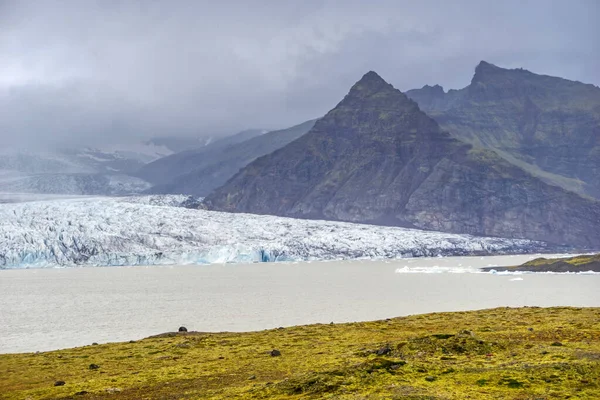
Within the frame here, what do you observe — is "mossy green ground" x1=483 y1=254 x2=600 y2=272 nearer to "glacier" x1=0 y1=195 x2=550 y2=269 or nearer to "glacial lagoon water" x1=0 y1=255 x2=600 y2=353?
"glacial lagoon water" x1=0 y1=255 x2=600 y2=353

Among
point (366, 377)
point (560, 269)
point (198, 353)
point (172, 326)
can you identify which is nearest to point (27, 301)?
point (172, 326)

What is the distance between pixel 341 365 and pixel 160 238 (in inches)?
4783

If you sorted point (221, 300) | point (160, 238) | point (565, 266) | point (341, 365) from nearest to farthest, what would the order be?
point (341, 365), point (221, 300), point (565, 266), point (160, 238)

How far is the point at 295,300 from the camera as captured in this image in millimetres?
71188

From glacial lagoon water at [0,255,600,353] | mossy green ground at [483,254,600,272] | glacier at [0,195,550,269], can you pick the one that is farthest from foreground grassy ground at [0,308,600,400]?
glacier at [0,195,550,269]

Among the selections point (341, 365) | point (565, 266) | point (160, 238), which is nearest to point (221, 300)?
point (341, 365)

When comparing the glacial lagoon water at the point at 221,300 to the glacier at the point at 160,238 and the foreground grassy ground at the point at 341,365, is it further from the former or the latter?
the foreground grassy ground at the point at 341,365

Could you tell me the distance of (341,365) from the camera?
20547mm

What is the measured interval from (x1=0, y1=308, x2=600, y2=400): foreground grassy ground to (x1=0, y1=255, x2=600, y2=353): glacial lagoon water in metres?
13.3

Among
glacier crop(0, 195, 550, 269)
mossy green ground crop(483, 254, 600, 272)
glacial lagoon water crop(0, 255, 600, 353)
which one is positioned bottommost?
mossy green ground crop(483, 254, 600, 272)

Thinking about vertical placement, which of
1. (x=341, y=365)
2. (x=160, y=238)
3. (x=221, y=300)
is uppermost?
(x=160, y=238)

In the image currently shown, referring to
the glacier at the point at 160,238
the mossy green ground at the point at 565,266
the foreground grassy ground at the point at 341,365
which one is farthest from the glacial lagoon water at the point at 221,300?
the foreground grassy ground at the point at 341,365

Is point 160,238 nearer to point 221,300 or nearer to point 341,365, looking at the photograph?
point 221,300

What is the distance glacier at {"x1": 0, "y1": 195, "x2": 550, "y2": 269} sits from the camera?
124m
